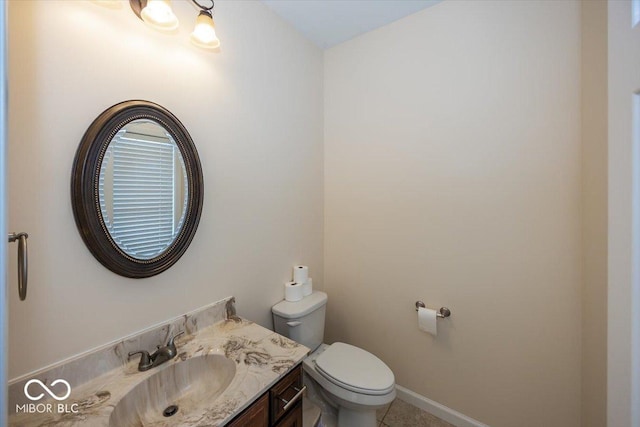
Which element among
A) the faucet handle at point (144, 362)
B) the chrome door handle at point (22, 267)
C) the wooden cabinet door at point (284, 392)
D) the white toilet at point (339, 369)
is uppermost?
the chrome door handle at point (22, 267)

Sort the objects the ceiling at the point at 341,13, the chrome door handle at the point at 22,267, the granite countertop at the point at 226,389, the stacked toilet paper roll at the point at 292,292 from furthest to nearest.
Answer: the stacked toilet paper roll at the point at 292,292 → the ceiling at the point at 341,13 → the granite countertop at the point at 226,389 → the chrome door handle at the point at 22,267

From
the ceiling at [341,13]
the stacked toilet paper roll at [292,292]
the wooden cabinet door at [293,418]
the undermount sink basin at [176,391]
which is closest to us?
the undermount sink basin at [176,391]

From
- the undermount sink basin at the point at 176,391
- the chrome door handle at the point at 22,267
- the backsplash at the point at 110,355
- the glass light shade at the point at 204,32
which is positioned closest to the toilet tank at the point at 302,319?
the backsplash at the point at 110,355

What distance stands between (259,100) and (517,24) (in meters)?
1.46

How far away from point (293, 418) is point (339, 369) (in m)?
0.47

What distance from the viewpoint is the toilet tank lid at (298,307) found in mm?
1521

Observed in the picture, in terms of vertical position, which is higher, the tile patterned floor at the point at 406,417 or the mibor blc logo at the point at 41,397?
the mibor blc logo at the point at 41,397

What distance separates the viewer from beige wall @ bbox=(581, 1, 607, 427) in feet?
3.16

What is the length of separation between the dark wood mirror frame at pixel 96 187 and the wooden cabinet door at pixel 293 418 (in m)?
0.79

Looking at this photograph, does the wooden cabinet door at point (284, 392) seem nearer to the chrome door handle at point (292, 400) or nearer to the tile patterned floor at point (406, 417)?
the chrome door handle at point (292, 400)

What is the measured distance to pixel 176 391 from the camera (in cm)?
99

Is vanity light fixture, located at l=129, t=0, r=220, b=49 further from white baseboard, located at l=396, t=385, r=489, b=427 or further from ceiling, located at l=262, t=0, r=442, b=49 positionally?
white baseboard, located at l=396, t=385, r=489, b=427

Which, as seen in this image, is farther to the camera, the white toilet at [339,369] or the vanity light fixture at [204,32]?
the white toilet at [339,369]

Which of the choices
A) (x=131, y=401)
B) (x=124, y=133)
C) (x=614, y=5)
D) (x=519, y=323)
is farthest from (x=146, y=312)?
(x=614, y=5)
